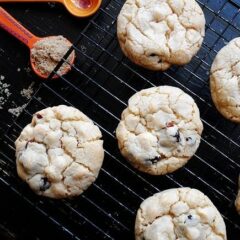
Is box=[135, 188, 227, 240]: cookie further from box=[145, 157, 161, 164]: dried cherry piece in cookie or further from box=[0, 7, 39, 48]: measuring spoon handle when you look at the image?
box=[0, 7, 39, 48]: measuring spoon handle

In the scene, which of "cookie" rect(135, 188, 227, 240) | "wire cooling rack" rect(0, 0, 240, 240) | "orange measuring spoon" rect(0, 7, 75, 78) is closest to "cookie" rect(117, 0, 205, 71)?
"wire cooling rack" rect(0, 0, 240, 240)

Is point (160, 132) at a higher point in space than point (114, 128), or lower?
higher

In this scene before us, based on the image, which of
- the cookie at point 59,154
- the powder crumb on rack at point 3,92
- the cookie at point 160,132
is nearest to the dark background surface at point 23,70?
the powder crumb on rack at point 3,92

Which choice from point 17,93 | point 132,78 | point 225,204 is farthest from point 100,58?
point 225,204

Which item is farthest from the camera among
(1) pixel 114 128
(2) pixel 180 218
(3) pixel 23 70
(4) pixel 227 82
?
(3) pixel 23 70

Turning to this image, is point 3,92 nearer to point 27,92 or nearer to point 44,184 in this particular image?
point 27,92

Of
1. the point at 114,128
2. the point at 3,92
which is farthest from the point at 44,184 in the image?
the point at 3,92

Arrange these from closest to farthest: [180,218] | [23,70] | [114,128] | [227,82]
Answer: [180,218], [227,82], [114,128], [23,70]
